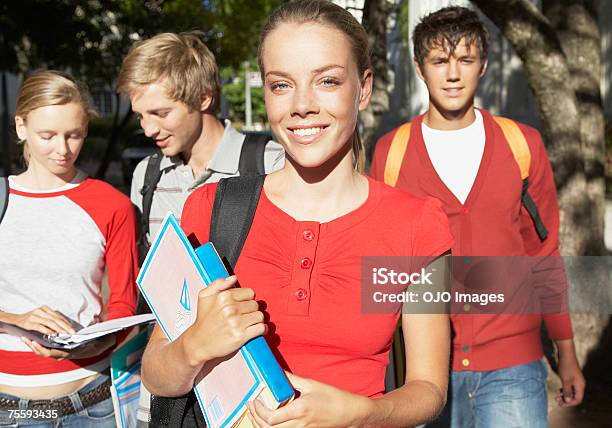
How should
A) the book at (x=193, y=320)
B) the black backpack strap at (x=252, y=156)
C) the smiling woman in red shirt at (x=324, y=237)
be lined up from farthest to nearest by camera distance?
the black backpack strap at (x=252, y=156) → the smiling woman in red shirt at (x=324, y=237) → the book at (x=193, y=320)

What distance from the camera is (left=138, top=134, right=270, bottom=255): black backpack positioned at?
11.1 feet

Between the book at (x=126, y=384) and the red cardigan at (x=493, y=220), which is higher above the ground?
the red cardigan at (x=493, y=220)

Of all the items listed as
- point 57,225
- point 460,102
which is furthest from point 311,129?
point 57,225

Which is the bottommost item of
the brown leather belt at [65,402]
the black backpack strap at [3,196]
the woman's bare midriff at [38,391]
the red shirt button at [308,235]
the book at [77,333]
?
the brown leather belt at [65,402]

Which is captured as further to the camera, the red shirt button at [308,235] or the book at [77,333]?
the book at [77,333]

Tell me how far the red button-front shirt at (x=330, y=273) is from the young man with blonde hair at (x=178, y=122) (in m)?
1.31

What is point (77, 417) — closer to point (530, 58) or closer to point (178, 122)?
point (178, 122)

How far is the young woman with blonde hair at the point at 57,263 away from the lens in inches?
117

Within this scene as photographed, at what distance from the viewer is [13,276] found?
3010mm

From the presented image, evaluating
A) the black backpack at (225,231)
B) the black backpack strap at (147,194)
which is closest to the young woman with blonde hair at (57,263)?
the black backpack strap at (147,194)

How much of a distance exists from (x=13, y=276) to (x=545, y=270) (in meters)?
2.05

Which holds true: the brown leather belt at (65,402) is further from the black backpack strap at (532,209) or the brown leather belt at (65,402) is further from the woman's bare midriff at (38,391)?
the black backpack strap at (532,209)

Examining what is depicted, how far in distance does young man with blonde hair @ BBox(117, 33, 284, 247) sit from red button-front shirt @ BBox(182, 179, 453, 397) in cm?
131

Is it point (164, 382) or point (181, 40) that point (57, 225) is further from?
point (164, 382)
